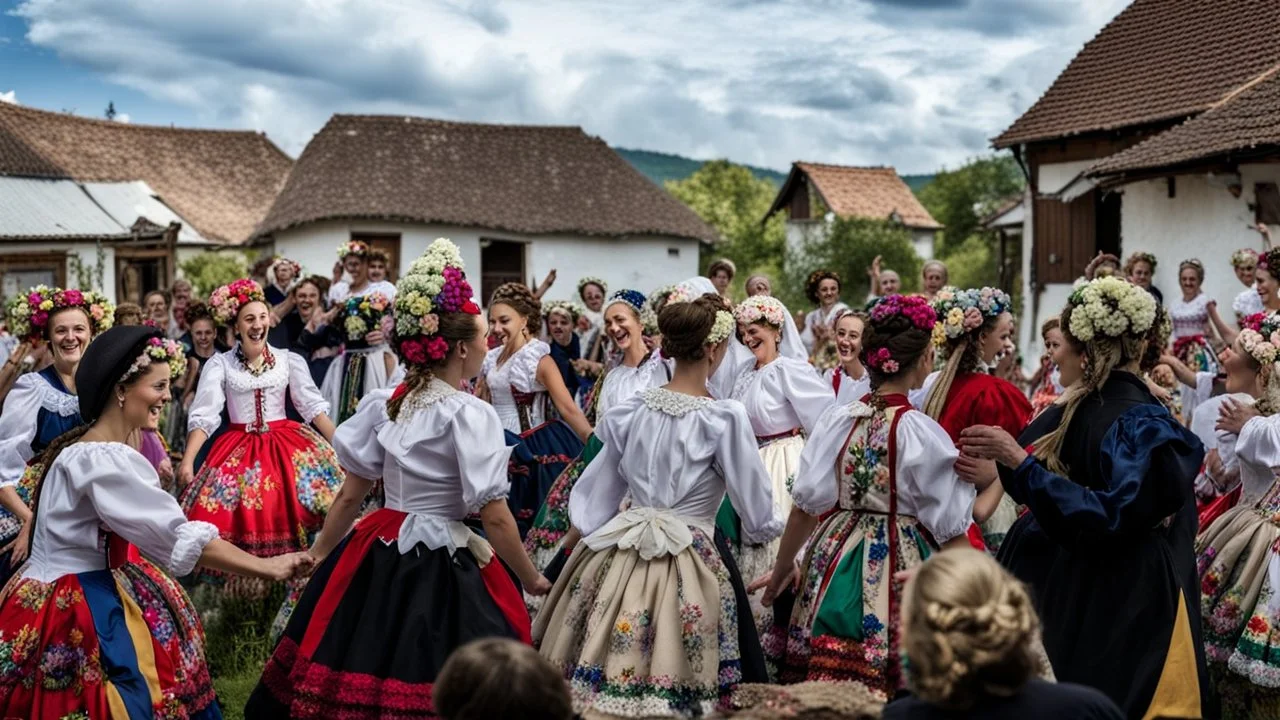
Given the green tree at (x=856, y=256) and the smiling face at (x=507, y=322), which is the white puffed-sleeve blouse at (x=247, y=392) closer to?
the smiling face at (x=507, y=322)

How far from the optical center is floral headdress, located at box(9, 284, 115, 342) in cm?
627

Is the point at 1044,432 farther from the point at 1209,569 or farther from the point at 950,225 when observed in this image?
the point at 950,225

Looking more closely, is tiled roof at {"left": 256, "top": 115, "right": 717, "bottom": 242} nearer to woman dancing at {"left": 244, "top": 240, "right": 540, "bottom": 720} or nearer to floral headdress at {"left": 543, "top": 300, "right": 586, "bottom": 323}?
floral headdress at {"left": 543, "top": 300, "right": 586, "bottom": 323}

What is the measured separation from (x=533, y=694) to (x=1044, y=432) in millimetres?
2741

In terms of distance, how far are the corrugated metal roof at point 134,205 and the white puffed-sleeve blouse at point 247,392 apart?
77.9 feet

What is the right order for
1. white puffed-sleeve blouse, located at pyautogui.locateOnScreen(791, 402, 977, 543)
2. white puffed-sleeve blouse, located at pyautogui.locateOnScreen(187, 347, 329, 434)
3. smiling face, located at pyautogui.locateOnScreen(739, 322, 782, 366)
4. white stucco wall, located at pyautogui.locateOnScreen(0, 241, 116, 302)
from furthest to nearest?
white stucco wall, located at pyautogui.locateOnScreen(0, 241, 116, 302), white puffed-sleeve blouse, located at pyautogui.locateOnScreen(187, 347, 329, 434), smiling face, located at pyautogui.locateOnScreen(739, 322, 782, 366), white puffed-sleeve blouse, located at pyautogui.locateOnScreen(791, 402, 977, 543)

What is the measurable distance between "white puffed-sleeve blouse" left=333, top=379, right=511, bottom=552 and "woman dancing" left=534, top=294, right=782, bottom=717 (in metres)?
0.48

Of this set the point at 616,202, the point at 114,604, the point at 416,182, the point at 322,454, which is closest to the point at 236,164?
the point at 416,182

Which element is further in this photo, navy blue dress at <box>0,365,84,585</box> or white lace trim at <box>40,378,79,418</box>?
white lace trim at <box>40,378,79,418</box>

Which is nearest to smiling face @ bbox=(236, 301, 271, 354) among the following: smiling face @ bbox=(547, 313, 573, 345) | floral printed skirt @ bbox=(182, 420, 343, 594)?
floral printed skirt @ bbox=(182, 420, 343, 594)

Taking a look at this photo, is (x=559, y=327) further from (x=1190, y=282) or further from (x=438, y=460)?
(x=1190, y=282)

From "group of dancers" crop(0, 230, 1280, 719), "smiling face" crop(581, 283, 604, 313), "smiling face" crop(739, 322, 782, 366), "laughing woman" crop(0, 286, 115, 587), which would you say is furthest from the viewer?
"smiling face" crop(581, 283, 604, 313)

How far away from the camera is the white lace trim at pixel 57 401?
6.08m

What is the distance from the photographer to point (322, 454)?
25.0 feet
